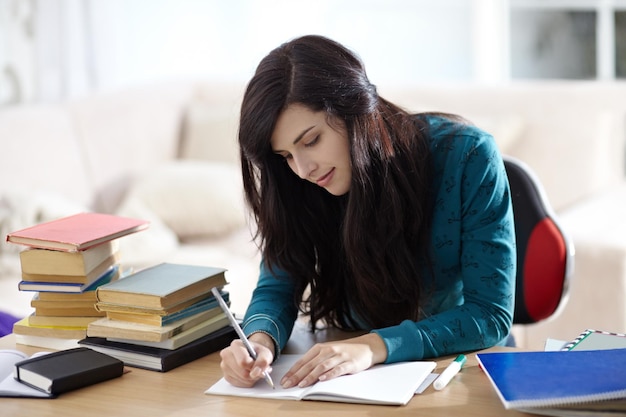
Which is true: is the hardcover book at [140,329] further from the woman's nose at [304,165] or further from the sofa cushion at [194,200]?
the sofa cushion at [194,200]

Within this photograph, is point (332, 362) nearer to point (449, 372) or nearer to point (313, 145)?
point (449, 372)

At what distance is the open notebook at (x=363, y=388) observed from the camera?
123 centimetres

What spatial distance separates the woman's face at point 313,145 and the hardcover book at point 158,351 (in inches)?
12.4

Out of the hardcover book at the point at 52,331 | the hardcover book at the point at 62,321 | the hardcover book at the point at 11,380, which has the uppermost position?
the hardcover book at the point at 62,321

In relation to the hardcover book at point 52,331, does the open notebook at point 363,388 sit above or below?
below

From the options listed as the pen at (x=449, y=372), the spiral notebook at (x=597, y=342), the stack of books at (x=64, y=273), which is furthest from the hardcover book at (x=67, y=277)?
the spiral notebook at (x=597, y=342)

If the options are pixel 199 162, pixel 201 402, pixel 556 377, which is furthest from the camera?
pixel 199 162

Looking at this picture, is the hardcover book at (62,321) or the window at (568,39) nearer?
the hardcover book at (62,321)

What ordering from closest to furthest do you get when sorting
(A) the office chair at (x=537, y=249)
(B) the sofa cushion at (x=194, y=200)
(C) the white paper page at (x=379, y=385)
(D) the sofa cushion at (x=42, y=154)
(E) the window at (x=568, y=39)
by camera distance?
1. (C) the white paper page at (x=379, y=385)
2. (A) the office chair at (x=537, y=249)
3. (D) the sofa cushion at (x=42, y=154)
4. (B) the sofa cushion at (x=194, y=200)
5. (E) the window at (x=568, y=39)

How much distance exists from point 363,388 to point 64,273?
57 centimetres

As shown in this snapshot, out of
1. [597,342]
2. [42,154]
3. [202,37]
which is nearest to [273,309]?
[597,342]

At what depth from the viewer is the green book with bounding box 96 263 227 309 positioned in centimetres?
144

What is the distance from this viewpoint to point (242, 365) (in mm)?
1314

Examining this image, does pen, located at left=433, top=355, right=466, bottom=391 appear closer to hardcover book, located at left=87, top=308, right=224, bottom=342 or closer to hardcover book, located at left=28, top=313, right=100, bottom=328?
hardcover book, located at left=87, top=308, right=224, bottom=342
